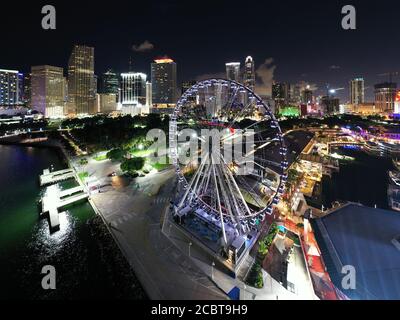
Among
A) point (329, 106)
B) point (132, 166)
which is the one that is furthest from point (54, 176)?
point (329, 106)

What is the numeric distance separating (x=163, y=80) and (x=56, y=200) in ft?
469

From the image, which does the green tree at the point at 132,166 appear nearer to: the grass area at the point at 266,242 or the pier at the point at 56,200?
the pier at the point at 56,200

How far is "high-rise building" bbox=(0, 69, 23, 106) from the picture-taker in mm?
127000

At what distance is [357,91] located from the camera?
641 ft

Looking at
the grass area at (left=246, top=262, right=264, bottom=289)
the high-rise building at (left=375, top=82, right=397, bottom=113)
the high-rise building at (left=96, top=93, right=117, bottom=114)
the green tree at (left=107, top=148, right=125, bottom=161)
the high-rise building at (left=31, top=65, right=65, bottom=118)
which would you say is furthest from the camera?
the high-rise building at (left=96, top=93, right=117, bottom=114)

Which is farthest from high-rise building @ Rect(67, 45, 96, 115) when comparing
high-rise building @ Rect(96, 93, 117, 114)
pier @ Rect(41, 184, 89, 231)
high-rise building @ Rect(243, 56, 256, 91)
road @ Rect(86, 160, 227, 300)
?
road @ Rect(86, 160, 227, 300)

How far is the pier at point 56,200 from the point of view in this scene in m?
19.8

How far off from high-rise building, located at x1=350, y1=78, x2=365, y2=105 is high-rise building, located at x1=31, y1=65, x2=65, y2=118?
9188 inches

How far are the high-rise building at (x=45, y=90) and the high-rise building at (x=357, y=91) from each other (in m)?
233

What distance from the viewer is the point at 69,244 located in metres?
17.0

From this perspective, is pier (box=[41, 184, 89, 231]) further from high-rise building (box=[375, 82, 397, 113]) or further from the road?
high-rise building (box=[375, 82, 397, 113])
